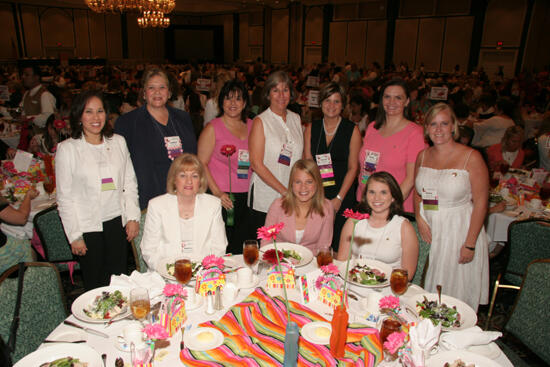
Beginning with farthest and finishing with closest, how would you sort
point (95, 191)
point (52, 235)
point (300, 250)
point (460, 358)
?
point (52, 235) → point (95, 191) → point (300, 250) → point (460, 358)

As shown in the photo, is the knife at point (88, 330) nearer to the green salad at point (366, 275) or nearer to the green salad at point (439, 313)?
the green salad at point (366, 275)

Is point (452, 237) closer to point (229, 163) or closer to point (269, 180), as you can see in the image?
point (269, 180)

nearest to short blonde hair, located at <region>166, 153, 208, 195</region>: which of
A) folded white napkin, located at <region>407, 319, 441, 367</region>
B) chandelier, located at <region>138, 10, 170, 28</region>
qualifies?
folded white napkin, located at <region>407, 319, 441, 367</region>

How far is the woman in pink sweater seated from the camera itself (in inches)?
106

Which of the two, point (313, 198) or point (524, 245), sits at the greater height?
point (313, 198)

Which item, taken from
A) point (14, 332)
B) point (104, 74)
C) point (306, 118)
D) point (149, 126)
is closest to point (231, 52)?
point (104, 74)

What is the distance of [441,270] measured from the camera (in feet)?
9.11

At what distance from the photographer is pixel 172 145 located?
303 cm

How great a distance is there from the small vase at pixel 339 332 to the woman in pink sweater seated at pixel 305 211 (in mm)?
1196

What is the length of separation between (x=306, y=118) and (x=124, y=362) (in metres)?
4.95

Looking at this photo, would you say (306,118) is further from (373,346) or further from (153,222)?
(373,346)

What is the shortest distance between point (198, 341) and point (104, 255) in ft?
4.80

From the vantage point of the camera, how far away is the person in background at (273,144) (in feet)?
10.2

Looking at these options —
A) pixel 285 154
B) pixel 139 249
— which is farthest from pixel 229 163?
pixel 139 249
